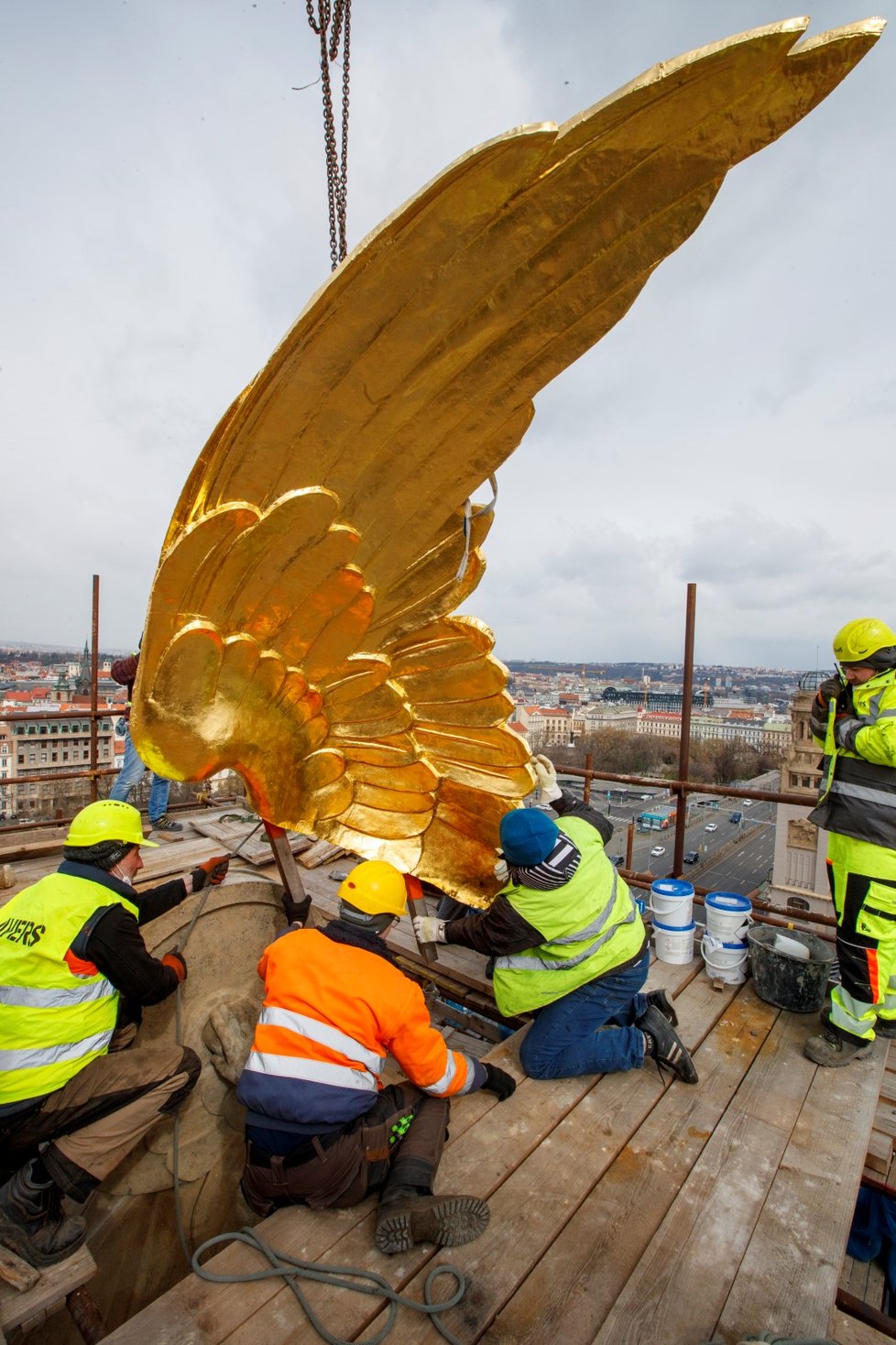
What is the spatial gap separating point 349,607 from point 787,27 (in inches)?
69.7

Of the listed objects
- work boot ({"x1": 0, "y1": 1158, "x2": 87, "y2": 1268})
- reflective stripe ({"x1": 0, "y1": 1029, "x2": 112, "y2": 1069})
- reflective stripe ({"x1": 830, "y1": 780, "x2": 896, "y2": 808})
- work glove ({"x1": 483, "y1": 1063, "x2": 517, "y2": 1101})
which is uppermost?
A: reflective stripe ({"x1": 830, "y1": 780, "x2": 896, "y2": 808})

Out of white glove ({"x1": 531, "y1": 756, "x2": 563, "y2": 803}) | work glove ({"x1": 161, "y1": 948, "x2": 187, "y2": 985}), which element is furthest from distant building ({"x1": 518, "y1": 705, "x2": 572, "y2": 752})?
work glove ({"x1": 161, "y1": 948, "x2": 187, "y2": 985})

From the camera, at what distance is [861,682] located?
2.62 metres

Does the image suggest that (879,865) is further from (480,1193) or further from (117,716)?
(117,716)

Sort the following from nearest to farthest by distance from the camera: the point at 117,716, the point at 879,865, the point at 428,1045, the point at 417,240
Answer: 1. the point at 417,240
2. the point at 428,1045
3. the point at 879,865
4. the point at 117,716

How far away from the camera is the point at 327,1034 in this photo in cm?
185

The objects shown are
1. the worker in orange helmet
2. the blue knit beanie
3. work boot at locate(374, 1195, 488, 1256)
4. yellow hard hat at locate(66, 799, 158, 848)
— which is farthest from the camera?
the blue knit beanie

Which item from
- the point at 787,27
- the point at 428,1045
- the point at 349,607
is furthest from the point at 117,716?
the point at 787,27

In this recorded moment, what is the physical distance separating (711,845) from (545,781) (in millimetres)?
33681

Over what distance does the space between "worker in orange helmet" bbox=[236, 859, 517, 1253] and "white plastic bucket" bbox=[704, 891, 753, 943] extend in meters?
1.71

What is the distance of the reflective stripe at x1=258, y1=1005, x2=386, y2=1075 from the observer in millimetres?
1841

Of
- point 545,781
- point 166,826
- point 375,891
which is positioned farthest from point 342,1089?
point 166,826

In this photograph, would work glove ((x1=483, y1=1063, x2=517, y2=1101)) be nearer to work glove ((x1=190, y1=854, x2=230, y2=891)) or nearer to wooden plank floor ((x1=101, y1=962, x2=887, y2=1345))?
wooden plank floor ((x1=101, y1=962, x2=887, y2=1345))

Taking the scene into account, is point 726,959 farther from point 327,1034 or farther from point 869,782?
point 327,1034
